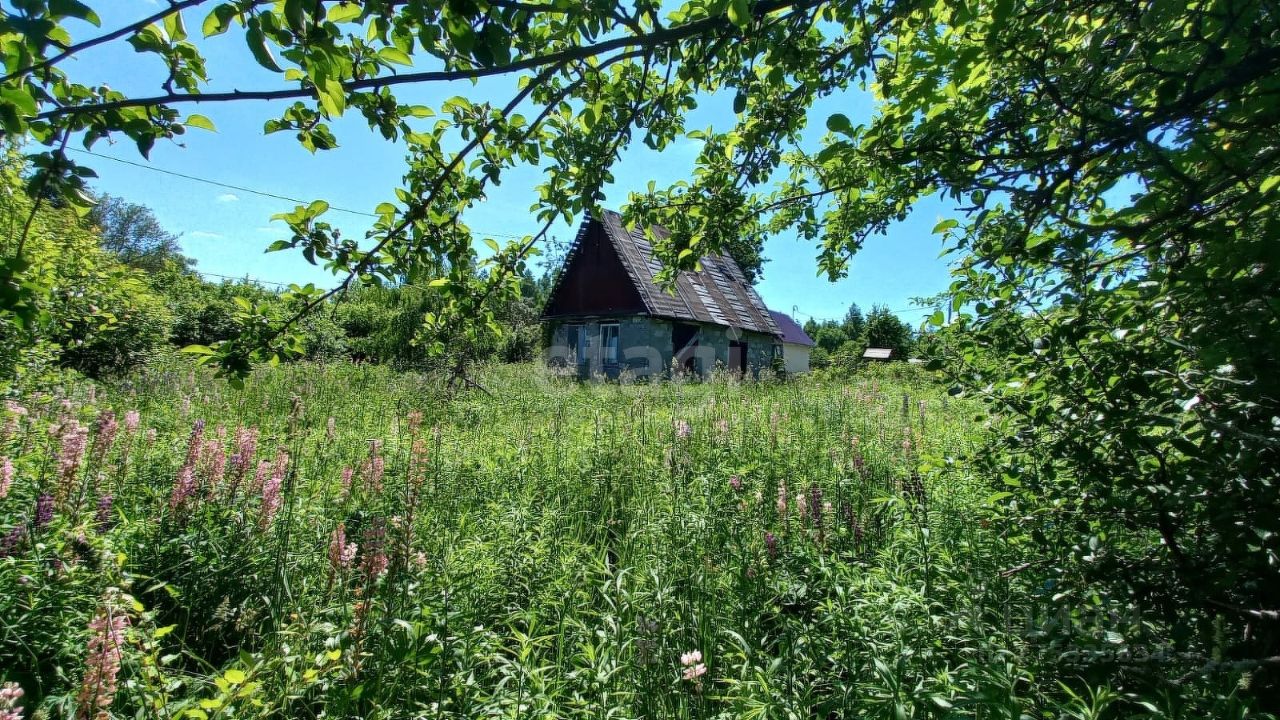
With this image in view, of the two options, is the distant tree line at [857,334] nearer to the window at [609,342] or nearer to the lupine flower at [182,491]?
the window at [609,342]

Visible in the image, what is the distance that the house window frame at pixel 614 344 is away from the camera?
1822cm

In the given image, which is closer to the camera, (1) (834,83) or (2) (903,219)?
(1) (834,83)

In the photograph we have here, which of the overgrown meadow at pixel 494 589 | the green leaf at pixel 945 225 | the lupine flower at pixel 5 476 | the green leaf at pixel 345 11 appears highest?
the green leaf at pixel 345 11

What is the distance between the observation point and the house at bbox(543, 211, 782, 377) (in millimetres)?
17547

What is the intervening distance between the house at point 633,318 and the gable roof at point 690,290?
0.05m

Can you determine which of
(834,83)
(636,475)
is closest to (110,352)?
(636,475)

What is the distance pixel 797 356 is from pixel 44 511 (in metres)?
33.2

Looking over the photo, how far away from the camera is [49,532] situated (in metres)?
2.51

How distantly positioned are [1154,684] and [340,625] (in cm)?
314

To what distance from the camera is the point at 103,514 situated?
2730mm

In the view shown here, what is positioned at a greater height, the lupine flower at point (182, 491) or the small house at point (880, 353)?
the small house at point (880, 353)

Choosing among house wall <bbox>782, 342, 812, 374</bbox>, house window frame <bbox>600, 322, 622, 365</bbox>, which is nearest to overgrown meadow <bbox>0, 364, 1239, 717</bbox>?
house window frame <bbox>600, 322, 622, 365</bbox>

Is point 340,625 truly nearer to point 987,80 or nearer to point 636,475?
point 636,475

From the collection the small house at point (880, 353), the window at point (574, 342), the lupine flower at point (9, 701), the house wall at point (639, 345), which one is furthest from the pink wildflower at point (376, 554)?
the small house at point (880, 353)
